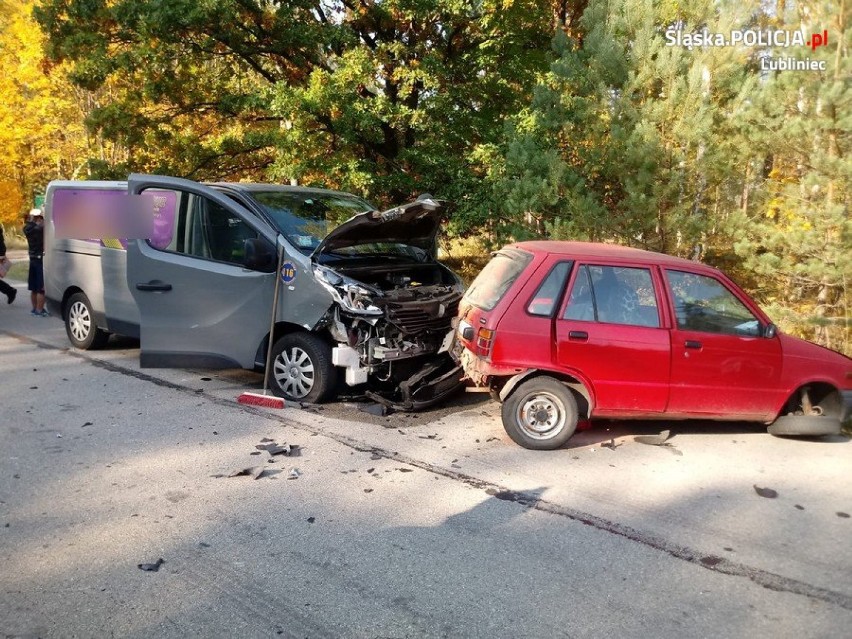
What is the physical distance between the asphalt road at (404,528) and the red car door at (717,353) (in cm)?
45

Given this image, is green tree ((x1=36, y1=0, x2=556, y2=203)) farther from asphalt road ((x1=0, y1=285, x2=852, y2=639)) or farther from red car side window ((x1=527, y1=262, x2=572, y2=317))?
asphalt road ((x1=0, y1=285, x2=852, y2=639))

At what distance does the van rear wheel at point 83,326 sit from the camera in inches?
340

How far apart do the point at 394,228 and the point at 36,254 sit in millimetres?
7726

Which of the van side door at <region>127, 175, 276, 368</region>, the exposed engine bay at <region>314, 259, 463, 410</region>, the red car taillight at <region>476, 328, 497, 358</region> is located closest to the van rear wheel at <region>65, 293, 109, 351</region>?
the van side door at <region>127, 175, 276, 368</region>

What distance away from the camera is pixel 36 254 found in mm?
11438

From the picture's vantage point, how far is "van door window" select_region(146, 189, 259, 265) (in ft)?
22.4

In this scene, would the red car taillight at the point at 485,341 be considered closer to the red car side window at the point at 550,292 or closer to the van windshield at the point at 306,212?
the red car side window at the point at 550,292

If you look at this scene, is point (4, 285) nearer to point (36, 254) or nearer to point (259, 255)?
point (36, 254)

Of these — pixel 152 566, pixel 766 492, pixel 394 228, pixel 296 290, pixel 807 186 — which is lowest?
pixel 152 566

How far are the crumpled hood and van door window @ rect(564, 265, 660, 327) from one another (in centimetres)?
201

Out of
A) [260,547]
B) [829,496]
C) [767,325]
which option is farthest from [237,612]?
[767,325]

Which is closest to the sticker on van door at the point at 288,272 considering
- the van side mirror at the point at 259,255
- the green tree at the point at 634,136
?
the van side mirror at the point at 259,255

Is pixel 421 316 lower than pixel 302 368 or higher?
higher

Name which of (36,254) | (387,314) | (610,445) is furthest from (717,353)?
(36,254)
